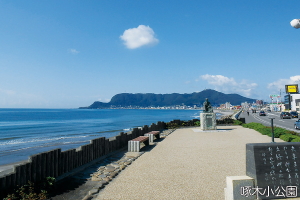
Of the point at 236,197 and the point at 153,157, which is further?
the point at 153,157

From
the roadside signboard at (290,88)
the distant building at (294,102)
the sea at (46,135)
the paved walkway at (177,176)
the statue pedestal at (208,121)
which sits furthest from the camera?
the distant building at (294,102)

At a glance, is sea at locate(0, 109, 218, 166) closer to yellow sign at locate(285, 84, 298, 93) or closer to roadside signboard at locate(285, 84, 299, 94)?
roadside signboard at locate(285, 84, 299, 94)

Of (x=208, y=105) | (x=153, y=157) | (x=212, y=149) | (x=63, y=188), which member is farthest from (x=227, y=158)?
(x=208, y=105)

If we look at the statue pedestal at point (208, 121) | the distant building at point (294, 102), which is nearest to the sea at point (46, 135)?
the statue pedestal at point (208, 121)

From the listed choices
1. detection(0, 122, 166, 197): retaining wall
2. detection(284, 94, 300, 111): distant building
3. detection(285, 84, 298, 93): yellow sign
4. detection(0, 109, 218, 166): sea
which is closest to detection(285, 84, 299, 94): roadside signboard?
detection(285, 84, 298, 93): yellow sign

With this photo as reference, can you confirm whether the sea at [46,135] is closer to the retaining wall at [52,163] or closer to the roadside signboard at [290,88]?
the retaining wall at [52,163]

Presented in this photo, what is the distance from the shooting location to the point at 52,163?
7867 mm

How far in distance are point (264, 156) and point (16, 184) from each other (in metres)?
6.48

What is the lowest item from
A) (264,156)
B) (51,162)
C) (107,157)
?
(107,157)

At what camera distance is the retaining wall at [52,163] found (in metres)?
6.23

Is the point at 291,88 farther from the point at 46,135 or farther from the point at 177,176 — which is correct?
the point at 177,176

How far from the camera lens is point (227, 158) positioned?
1099 centimetres

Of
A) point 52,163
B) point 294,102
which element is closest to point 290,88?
point 294,102

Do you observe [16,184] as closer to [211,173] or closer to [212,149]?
[211,173]
